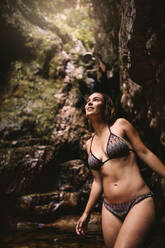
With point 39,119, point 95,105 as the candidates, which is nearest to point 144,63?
point 95,105

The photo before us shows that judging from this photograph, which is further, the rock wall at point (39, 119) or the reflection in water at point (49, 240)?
the rock wall at point (39, 119)

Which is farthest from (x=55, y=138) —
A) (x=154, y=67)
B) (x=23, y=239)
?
(x=154, y=67)

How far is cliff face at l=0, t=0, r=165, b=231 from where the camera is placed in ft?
13.9

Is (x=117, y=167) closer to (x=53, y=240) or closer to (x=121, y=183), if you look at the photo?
(x=121, y=183)

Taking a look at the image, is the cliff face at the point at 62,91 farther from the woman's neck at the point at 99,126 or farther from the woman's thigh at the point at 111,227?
the woman's thigh at the point at 111,227

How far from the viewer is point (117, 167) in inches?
89.6

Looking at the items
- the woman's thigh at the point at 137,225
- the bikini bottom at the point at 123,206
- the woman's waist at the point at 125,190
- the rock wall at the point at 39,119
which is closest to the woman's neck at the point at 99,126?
the woman's waist at the point at 125,190

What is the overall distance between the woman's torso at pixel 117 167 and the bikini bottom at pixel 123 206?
4cm

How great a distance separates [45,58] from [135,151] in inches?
303

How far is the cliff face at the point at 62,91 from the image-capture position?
13.9 ft

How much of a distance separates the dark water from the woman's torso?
1.88 meters

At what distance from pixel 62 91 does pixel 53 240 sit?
18.1ft

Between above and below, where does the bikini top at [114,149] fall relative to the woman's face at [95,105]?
below

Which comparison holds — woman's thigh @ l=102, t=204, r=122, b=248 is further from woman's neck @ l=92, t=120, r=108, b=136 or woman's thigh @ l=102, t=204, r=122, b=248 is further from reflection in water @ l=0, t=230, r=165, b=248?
reflection in water @ l=0, t=230, r=165, b=248
